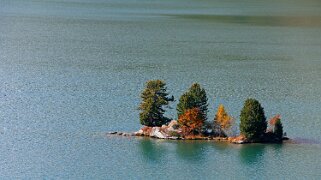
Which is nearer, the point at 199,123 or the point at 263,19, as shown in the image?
the point at 199,123

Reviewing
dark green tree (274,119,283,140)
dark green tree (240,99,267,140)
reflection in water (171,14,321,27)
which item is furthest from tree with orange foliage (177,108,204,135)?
reflection in water (171,14,321,27)

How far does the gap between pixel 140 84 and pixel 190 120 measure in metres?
17.4

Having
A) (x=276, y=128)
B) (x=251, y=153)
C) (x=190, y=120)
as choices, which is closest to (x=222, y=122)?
(x=190, y=120)

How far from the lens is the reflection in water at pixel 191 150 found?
50.2 metres

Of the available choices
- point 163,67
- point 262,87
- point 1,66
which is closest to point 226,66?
point 163,67

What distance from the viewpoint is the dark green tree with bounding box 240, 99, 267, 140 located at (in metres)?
50.8

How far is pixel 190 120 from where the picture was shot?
169 feet

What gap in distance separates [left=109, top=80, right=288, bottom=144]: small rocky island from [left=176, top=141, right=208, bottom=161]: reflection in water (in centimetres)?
54

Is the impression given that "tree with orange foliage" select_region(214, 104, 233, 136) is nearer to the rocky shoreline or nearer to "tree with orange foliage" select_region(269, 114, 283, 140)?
the rocky shoreline

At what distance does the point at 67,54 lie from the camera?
85188mm

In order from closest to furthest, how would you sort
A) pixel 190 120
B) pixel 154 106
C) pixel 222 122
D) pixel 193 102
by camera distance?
pixel 190 120 < pixel 222 122 < pixel 193 102 < pixel 154 106

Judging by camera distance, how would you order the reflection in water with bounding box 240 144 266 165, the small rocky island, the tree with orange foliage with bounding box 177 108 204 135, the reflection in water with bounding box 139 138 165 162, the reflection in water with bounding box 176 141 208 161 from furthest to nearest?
the tree with orange foliage with bounding box 177 108 204 135 → the small rocky island → the reflection in water with bounding box 139 138 165 162 → the reflection in water with bounding box 176 141 208 161 → the reflection in water with bounding box 240 144 266 165

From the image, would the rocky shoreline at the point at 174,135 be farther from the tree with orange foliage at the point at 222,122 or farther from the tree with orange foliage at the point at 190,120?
the tree with orange foliage at the point at 222,122

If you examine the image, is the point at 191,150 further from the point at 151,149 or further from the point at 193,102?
the point at 193,102
